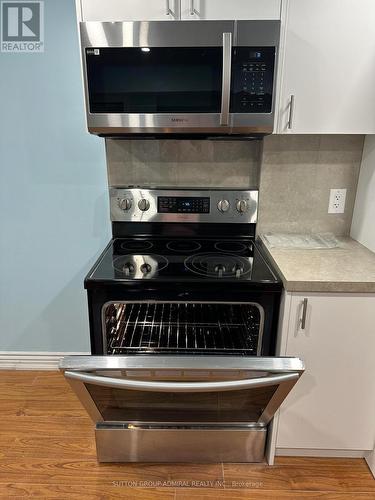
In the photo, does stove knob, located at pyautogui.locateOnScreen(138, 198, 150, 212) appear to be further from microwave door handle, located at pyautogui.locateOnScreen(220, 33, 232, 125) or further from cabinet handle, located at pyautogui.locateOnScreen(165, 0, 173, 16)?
cabinet handle, located at pyautogui.locateOnScreen(165, 0, 173, 16)

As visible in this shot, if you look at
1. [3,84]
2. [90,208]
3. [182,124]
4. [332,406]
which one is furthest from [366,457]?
[3,84]

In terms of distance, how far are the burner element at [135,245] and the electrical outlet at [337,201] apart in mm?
917

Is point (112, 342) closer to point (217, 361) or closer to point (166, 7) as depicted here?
point (217, 361)

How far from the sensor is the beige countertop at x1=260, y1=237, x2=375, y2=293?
47.8 inches

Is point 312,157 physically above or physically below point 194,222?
above

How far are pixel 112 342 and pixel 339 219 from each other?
124 cm

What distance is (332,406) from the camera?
55.2 inches

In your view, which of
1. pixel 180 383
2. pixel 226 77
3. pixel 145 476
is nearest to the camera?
pixel 180 383

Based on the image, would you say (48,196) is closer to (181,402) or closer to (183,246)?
(183,246)

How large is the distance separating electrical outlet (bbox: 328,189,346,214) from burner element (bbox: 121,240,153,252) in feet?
3.01

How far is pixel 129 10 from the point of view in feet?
4.21

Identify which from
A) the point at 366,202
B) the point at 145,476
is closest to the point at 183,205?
the point at 366,202

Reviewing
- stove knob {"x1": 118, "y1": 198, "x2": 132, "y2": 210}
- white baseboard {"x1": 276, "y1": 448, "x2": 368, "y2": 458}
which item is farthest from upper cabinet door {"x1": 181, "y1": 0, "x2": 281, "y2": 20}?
white baseboard {"x1": 276, "y1": 448, "x2": 368, "y2": 458}

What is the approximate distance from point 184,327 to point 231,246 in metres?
0.45
